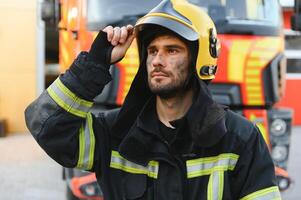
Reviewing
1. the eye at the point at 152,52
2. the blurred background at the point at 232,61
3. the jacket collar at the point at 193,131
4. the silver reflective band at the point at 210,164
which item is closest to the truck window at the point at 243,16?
the blurred background at the point at 232,61

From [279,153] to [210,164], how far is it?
9.43 ft

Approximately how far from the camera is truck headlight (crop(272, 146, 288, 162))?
481 cm

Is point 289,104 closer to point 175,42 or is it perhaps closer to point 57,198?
point 57,198

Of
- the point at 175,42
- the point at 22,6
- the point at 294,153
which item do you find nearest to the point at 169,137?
the point at 175,42

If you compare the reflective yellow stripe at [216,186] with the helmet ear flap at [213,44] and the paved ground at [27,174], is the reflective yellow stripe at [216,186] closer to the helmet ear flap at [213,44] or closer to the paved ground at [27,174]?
the helmet ear flap at [213,44]

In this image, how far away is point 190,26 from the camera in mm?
2211

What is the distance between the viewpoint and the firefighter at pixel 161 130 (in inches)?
82.6

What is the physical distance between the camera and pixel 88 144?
2.25 metres

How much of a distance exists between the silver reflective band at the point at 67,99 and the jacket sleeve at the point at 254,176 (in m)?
0.63

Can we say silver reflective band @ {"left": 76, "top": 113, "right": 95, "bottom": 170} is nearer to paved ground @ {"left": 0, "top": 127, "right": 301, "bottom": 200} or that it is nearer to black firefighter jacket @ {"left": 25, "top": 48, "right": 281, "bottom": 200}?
black firefighter jacket @ {"left": 25, "top": 48, "right": 281, "bottom": 200}

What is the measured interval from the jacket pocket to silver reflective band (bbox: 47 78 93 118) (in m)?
0.32

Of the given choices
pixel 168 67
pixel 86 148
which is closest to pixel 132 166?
pixel 86 148

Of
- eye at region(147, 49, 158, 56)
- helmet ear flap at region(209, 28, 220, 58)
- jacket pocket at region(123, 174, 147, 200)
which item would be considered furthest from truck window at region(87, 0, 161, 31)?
jacket pocket at region(123, 174, 147, 200)

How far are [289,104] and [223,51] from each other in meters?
9.19
